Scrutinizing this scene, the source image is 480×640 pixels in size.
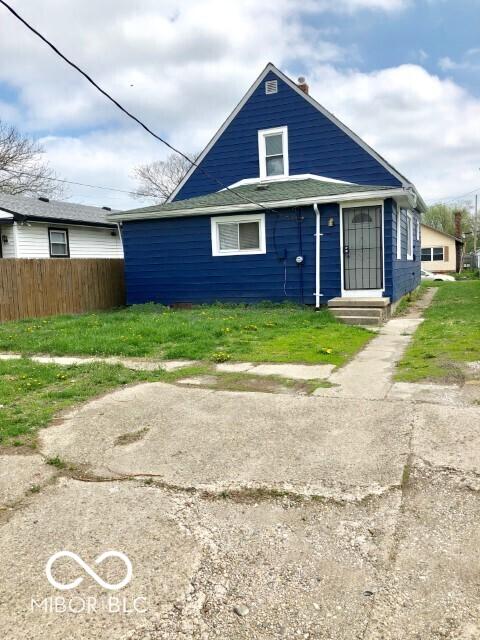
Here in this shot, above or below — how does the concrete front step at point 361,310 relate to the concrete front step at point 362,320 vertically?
above

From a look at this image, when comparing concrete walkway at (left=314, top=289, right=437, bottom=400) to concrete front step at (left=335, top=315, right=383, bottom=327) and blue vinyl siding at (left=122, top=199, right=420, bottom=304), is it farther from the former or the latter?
blue vinyl siding at (left=122, top=199, right=420, bottom=304)

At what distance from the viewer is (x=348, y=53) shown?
13492 mm

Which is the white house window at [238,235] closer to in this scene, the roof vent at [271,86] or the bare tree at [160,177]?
the roof vent at [271,86]

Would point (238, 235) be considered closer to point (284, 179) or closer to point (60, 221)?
point (284, 179)

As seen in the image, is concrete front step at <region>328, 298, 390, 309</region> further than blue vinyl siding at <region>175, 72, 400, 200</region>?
No

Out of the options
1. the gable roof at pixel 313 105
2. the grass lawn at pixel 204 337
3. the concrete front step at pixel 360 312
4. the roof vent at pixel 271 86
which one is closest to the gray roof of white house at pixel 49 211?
the gable roof at pixel 313 105

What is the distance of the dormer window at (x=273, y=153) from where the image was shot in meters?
14.3

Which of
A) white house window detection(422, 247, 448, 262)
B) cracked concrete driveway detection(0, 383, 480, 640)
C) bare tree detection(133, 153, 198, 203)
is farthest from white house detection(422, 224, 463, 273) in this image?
cracked concrete driveway detection(0, 383, 480, 640)

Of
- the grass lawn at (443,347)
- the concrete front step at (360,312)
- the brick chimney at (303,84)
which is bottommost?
the grass lawn at (443,347)

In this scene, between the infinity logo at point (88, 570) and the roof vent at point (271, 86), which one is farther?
the roof vent at point (271, 86)

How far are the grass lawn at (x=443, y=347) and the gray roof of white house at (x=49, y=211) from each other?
10.9 meters

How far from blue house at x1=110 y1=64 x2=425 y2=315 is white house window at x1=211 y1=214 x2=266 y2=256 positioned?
27mm

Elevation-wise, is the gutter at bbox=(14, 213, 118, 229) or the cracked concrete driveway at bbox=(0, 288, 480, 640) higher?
the gutter at bbox=(14, 213, 118, 229)

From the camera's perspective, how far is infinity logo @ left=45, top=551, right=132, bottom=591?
2.20 m
